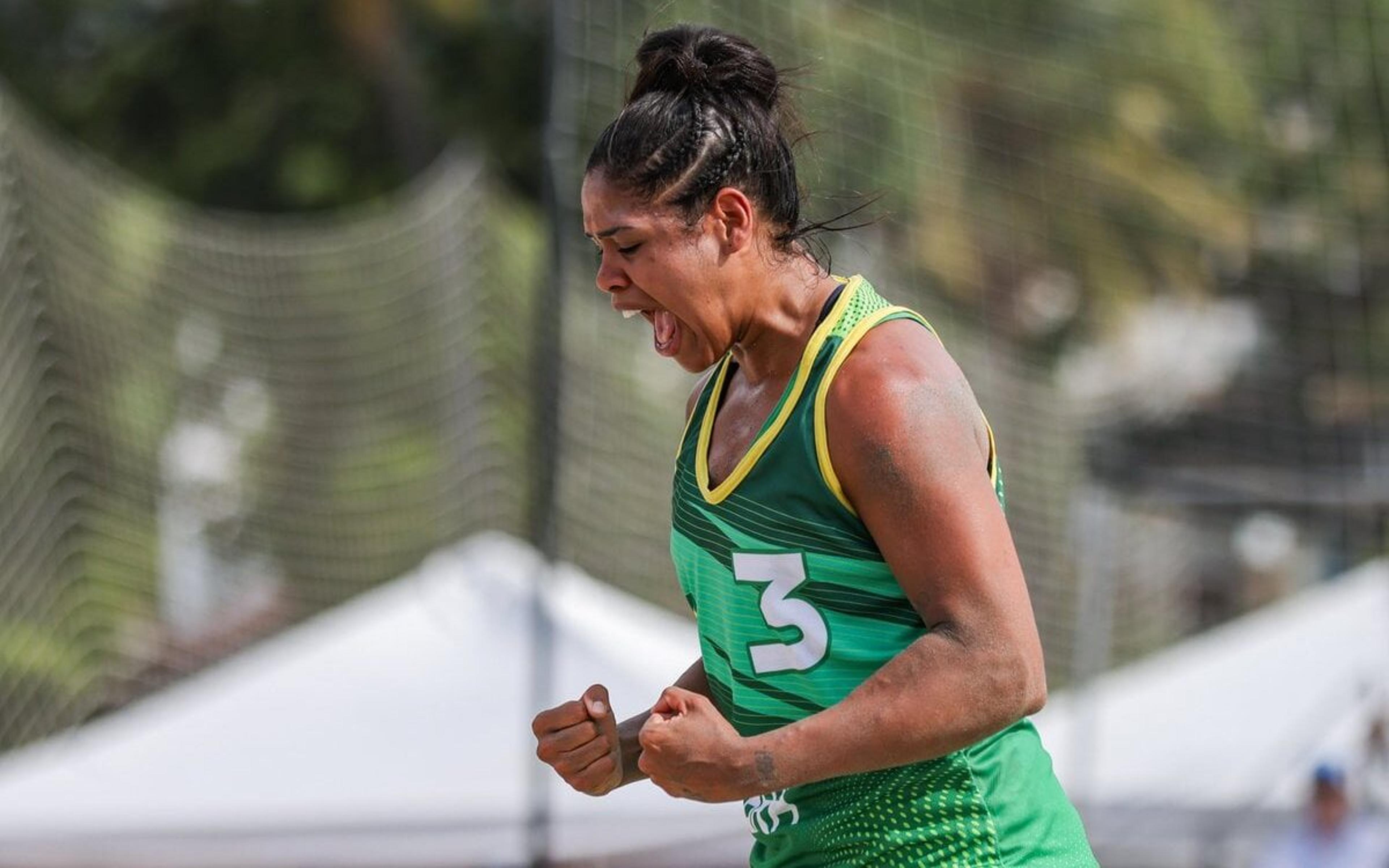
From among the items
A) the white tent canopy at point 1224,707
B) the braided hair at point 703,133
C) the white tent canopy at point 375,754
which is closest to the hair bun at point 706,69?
the braided hair at point 703,133

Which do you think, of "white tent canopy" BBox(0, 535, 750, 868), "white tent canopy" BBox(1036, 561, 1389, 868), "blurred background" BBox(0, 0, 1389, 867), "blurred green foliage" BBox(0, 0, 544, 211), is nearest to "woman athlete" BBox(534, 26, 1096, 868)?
"blurred background" BBox(0, 0, 1389, 867)

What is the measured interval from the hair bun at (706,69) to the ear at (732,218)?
0.11m

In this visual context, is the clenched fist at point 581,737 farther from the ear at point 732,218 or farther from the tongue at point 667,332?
the ear at point 732,218

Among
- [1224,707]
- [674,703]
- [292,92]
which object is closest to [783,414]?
[674,703]

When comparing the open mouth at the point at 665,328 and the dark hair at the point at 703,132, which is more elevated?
the dark hair at the point at 703,132

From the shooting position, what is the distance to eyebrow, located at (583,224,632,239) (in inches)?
71.9

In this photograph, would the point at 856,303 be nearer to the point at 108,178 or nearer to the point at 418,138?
the point at 108,178

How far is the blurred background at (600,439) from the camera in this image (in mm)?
7344

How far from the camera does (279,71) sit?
52.5ft

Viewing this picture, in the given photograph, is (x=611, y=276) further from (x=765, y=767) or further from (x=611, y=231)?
(x=765, y=767)

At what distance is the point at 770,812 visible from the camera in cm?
196

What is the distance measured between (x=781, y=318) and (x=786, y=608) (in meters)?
0.31

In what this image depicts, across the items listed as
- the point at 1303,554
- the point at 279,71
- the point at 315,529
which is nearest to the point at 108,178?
the point at 279,71

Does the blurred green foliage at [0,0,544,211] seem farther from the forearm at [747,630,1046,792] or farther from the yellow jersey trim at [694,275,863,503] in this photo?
the forearm at [747,630,1046,792]
